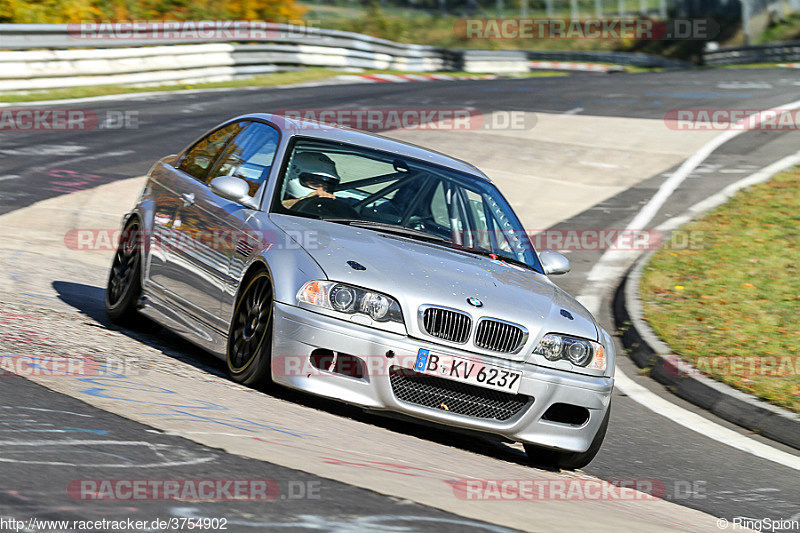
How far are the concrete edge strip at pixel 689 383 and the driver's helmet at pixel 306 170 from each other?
3.21 m

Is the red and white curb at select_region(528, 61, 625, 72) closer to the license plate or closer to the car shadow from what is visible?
the car shadow

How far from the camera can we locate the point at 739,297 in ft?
35.0

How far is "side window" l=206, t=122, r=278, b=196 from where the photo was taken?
22.8 ft

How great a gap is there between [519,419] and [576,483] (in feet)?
1.42

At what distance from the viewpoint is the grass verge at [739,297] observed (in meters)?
8.57

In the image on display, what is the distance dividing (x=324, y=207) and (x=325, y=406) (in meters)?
1.25

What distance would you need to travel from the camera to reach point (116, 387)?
5391mm

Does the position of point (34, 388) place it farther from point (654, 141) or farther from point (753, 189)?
point (654, 141)
